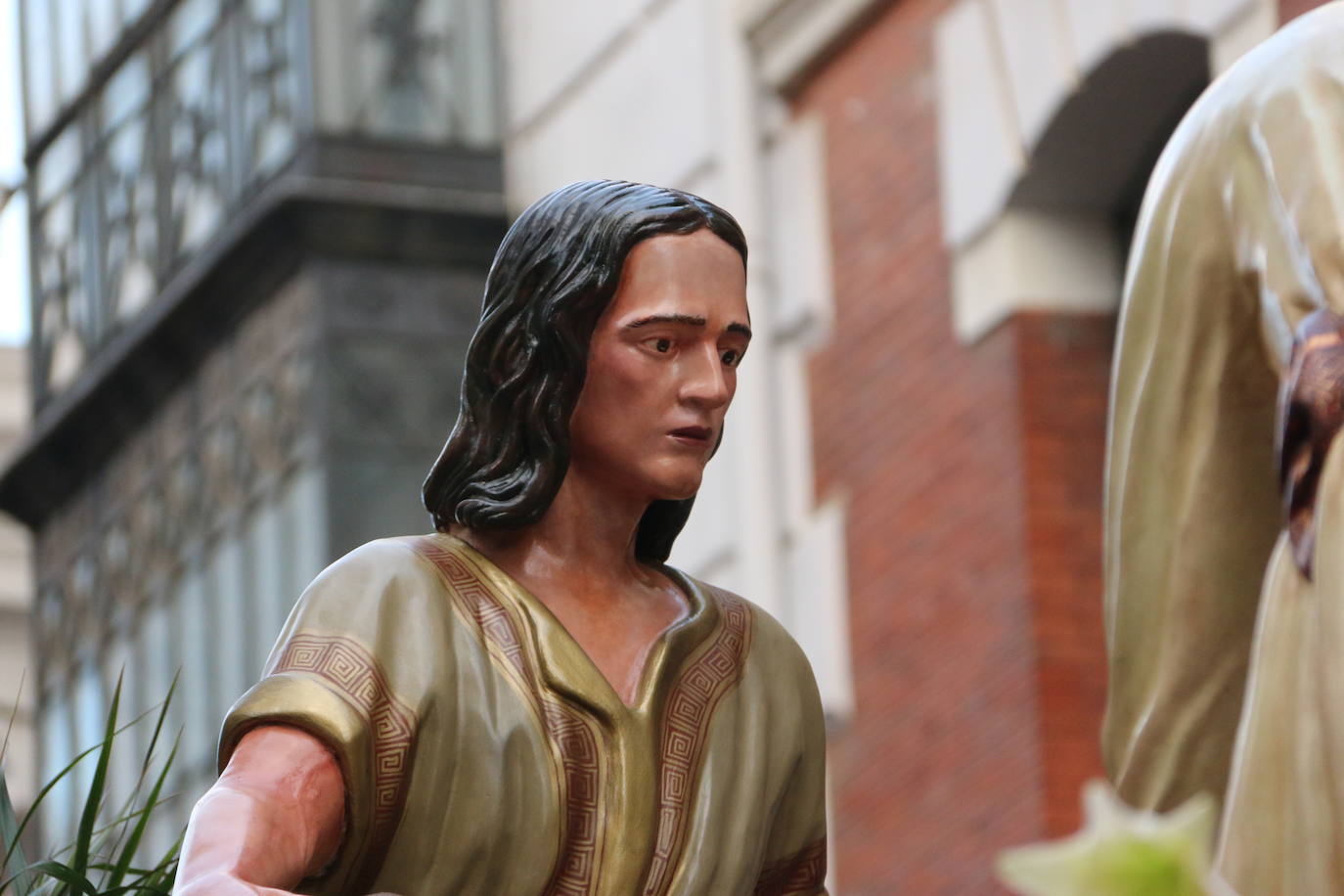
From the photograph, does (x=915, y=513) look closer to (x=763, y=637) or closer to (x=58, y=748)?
(x=58, y=748)

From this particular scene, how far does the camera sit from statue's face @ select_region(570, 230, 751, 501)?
318 cm

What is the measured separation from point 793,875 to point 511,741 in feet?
1.16

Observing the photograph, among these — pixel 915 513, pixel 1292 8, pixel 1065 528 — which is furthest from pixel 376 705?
pixel 915 513

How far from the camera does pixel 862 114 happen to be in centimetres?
918

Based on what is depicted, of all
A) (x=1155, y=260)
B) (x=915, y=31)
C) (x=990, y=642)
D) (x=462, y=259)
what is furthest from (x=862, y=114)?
(x=1155, y=260)

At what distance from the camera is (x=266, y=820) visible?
9.60ft

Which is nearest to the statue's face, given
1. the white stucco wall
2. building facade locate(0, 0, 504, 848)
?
the white stucco wall

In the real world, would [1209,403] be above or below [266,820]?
above

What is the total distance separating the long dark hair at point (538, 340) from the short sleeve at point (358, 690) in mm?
131

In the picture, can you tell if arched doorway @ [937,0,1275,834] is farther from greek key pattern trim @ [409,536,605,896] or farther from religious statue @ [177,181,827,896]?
greek key pattern trim @ [409,536,605,896]

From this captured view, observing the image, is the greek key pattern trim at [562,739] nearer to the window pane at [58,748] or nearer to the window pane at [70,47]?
the window pane at [58,748]

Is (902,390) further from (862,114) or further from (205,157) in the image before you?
(205,157)

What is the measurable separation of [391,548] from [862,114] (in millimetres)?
6086

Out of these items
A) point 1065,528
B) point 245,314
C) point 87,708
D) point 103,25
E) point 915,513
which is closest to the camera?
point 1065,528
